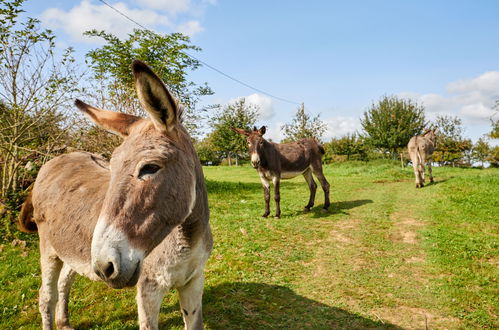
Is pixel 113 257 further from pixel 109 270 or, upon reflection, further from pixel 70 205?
pixel 70 205

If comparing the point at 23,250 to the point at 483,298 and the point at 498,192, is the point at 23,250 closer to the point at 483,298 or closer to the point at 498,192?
the point at 483,298

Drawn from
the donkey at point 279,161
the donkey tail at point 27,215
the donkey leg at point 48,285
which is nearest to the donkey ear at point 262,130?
the donkey at point 279,161

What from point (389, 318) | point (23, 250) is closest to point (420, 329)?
point (389, 318)

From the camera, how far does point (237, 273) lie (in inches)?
204

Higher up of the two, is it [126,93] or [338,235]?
[126,93]

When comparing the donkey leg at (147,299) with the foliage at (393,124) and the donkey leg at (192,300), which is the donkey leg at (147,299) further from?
the foliage at (393,124)

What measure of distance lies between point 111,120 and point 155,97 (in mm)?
615

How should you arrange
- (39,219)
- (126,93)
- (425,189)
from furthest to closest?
(425,189)
(126,93)
(39,219)

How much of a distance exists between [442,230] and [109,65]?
49.0 feet

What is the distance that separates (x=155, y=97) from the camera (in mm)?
1679

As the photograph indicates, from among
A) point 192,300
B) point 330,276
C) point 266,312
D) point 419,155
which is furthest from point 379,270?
point 419,155

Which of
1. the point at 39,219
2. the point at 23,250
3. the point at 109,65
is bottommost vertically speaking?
the point at 23,250

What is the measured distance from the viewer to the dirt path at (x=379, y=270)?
3.96 meters

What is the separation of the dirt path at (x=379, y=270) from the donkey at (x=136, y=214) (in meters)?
2.74
